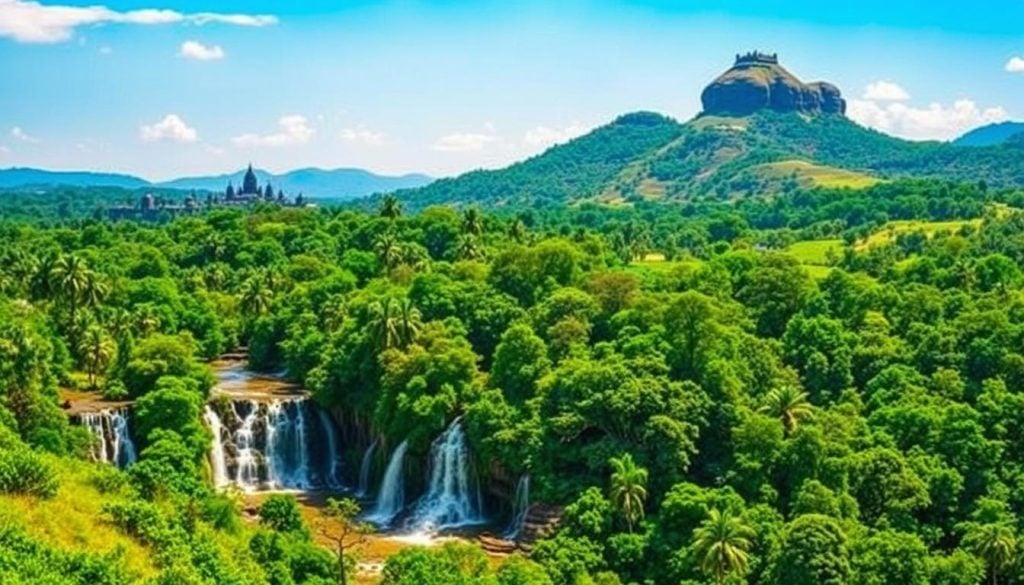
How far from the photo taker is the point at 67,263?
84875 mm

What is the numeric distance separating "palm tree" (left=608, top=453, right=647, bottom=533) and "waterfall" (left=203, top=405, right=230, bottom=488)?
28679 millimetres

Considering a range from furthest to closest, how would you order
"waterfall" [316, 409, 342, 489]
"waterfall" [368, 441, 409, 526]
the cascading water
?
"waterfall" [316, 409, 342, 489] < "waterfall" [368, 441, 409, 526] < the cascading water

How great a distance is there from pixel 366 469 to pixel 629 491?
23643 millimetres

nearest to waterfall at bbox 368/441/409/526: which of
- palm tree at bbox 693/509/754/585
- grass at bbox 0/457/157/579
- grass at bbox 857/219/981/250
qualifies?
palm tree at bbox 693/509/754/585

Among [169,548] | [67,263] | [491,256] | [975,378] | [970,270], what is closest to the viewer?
[169,548]

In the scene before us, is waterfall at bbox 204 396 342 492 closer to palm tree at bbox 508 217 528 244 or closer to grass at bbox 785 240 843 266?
palm tree at bbox 508 217 528 244

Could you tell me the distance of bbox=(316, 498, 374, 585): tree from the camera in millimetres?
54781

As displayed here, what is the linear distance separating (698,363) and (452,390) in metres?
15.9

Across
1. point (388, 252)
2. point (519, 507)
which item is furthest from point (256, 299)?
point (519, 507)

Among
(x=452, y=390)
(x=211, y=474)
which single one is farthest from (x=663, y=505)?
(x=211, y=474)

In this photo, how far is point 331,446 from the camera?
268 ft

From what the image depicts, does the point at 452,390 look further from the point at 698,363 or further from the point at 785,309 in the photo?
the point at 785,309

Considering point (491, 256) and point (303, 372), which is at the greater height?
point (491, 256)

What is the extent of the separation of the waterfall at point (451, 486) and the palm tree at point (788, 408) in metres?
18.8
